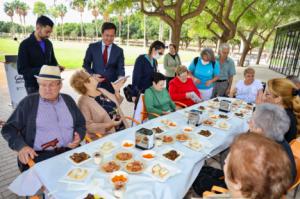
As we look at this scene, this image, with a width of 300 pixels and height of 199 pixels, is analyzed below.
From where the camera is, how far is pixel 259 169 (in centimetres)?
91

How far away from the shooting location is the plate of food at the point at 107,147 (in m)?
1.85

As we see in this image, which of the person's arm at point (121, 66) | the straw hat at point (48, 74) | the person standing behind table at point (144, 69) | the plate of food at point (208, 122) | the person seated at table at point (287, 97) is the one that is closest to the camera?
the straw hat at point (48, 74)

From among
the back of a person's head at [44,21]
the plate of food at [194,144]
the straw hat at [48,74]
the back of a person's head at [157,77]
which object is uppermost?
the back of a person's head at [44,21]

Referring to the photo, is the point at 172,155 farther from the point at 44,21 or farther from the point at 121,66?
the point at 44,21

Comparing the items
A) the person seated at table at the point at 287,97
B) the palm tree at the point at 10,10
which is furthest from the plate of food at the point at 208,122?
the palm tree at the point at 10,10

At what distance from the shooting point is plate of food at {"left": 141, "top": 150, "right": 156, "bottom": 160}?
1.78 metres

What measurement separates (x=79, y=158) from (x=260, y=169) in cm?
132

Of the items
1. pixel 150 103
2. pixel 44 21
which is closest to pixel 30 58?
pixel 44 21

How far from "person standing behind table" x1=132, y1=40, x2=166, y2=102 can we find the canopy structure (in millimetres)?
11700

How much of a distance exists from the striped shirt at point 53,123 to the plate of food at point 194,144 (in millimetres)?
1219

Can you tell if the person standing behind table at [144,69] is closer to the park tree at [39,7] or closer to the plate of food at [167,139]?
the plate of food at [167,139]

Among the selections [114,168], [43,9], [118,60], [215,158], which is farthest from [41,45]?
[43,9]

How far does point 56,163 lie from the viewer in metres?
1.63

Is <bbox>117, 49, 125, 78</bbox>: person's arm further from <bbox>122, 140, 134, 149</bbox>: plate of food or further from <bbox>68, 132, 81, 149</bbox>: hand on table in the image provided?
<bbox>122, 140, 134, 149</bbox>: plate of food
